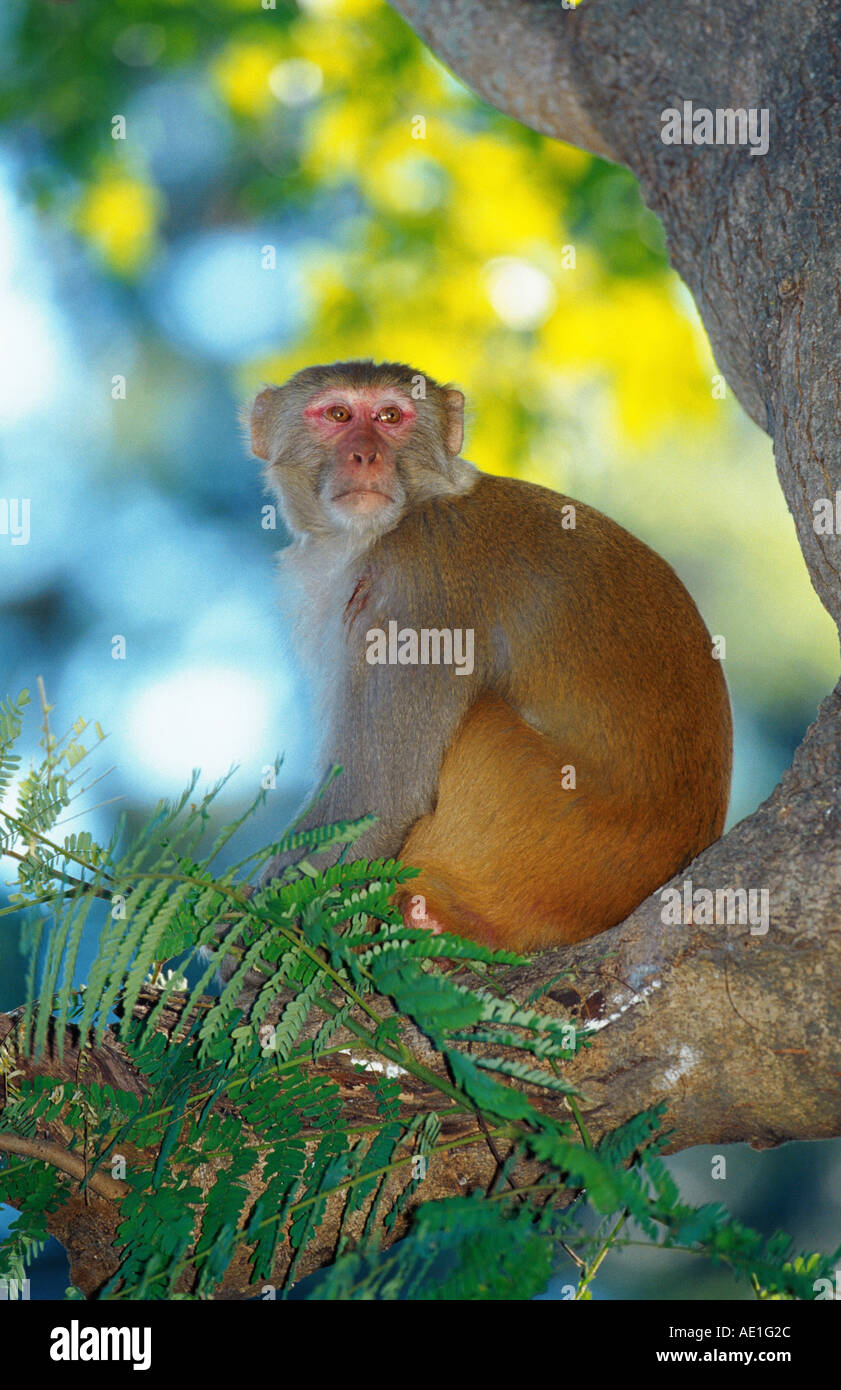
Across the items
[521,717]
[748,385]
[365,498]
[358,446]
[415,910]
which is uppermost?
[748,385]

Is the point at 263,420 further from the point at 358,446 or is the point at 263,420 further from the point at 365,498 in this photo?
the point at 365,498

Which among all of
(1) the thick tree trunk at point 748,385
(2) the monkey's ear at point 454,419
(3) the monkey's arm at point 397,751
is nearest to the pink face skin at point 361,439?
(2) the monkey's ear at point 454,419

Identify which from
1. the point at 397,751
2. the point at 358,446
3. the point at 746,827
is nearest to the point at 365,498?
the point at 358,446

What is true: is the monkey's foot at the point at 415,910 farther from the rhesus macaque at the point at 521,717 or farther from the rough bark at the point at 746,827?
the rough bark at the point at 746,827

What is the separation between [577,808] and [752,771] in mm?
5762

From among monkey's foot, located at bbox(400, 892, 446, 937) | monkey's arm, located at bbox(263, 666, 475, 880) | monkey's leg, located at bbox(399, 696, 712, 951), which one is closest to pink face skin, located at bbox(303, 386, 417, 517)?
monkey's arm, located at bbox(263, 666, 475, 880)

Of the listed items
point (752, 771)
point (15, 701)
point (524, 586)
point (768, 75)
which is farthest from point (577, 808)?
point (752, 771)

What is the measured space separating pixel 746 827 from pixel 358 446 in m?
2.40

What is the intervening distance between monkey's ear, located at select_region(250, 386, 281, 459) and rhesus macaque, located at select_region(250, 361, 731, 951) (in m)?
0.85

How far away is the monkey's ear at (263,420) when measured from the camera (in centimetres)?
551

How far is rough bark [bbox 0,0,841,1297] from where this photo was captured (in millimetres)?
3137

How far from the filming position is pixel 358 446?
4.98 metres

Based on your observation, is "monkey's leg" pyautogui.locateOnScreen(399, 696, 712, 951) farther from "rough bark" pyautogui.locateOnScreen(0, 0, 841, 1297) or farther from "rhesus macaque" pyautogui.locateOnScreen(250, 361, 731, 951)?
"rough bark" pyautogui.locateOnScreen(0, 0, 841, 1297)

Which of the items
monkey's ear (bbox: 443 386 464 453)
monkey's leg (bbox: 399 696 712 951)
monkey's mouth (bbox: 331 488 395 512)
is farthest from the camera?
monkey's ear (bbox: 443 386 464 453)
